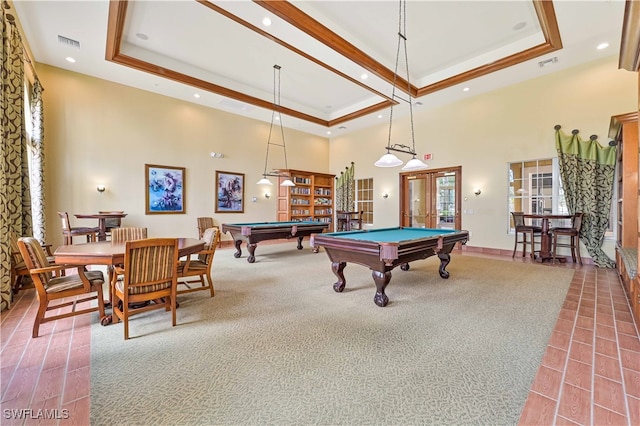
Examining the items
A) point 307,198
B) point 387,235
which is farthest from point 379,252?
point 307,198

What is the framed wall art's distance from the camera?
8.45m

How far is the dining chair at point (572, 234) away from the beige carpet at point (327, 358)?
250cm

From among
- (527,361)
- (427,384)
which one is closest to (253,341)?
(427,384)

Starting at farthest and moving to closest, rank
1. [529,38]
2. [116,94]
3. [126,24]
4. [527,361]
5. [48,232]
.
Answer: [116,94] < [48,232] < [529,38] < [126,24] < [527,361]

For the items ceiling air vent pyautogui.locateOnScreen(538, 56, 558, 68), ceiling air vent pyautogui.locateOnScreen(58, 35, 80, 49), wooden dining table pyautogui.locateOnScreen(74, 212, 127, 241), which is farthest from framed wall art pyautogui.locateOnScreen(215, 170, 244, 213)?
ceiling air vent pyautogui.locateOnScreen(538, 56, 558, 68)

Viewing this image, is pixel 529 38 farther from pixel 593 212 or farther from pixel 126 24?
pixel 126 24

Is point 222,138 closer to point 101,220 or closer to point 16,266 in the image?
point 101,220

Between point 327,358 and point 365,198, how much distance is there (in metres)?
8.47

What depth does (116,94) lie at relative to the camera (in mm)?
6672

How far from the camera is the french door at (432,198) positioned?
7.89m

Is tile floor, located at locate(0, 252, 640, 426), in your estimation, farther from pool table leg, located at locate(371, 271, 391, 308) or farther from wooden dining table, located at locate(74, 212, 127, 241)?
wooden dining table, located at locate(74, 212, 127, 241)

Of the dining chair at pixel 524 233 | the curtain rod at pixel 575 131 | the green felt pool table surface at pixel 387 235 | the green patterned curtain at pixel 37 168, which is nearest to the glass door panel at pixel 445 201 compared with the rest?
the dining chair at pixel 524 233

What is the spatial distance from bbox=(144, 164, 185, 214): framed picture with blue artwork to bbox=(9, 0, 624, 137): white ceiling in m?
2.08

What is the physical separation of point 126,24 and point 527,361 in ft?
24.8
